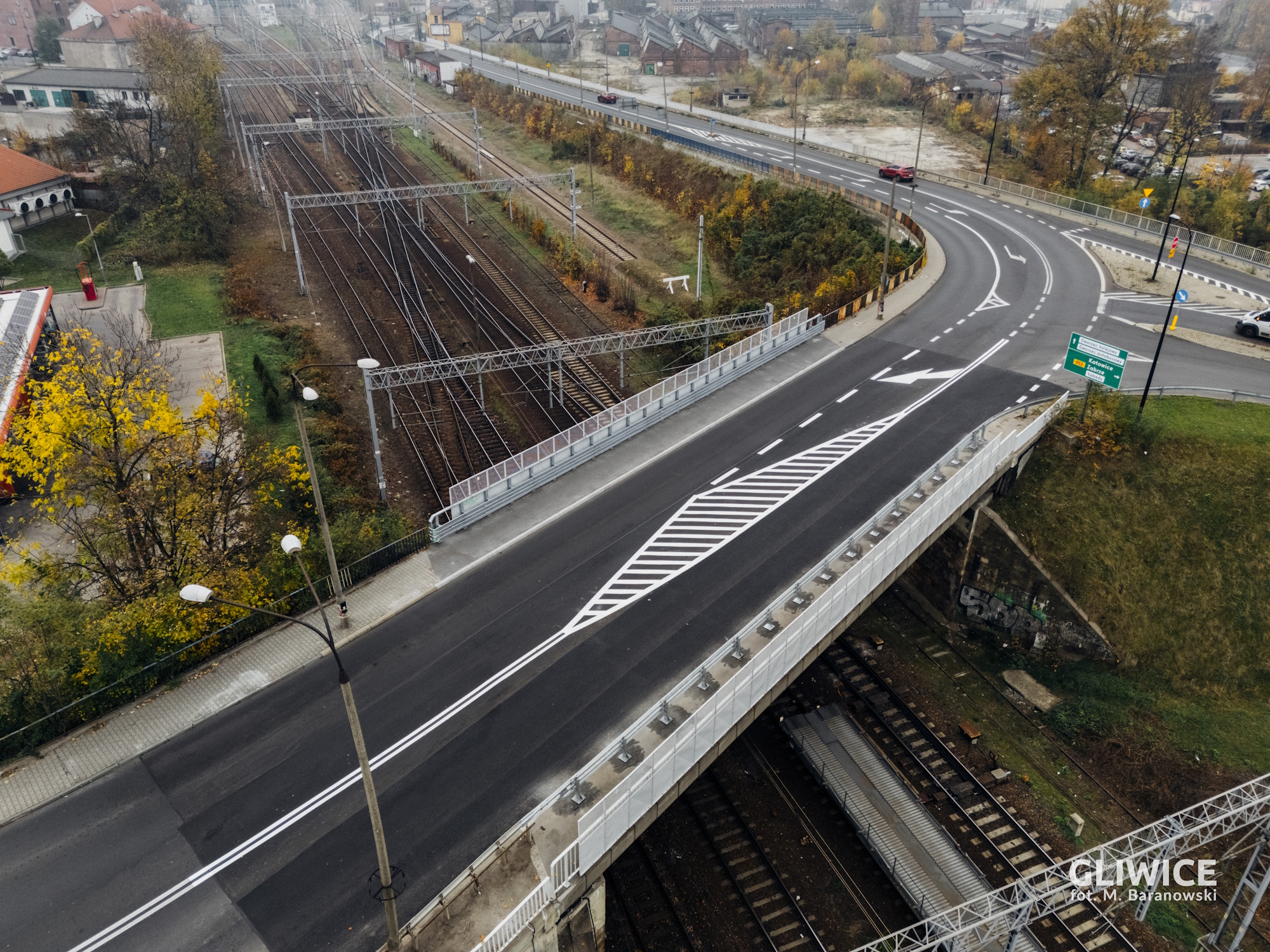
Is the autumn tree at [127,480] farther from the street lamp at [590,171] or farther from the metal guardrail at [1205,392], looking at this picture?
the street lamp at [590,171]

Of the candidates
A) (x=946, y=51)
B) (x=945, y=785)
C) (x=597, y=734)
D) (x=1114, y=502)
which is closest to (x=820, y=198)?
(x=1114, y=502)

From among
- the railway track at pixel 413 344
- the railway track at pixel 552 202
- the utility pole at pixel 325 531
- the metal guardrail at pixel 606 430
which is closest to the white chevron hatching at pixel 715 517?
the metal guardrail at pixel 606 430

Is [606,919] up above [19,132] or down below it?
below

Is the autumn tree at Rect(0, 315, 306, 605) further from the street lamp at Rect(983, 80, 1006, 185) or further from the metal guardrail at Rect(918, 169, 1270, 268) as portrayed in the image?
the street lamp at Rect(983, 80, 1006, 185)

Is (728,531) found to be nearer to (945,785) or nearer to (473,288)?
(945,785)

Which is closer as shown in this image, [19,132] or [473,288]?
[473,288]

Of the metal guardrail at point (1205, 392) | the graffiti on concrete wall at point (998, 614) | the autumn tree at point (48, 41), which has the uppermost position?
the autumn tree at point (48, 41)

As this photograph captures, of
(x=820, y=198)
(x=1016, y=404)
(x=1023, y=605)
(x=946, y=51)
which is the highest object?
(x=946, y=51)

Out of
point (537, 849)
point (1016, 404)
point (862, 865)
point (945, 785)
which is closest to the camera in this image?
point (537, 849)
